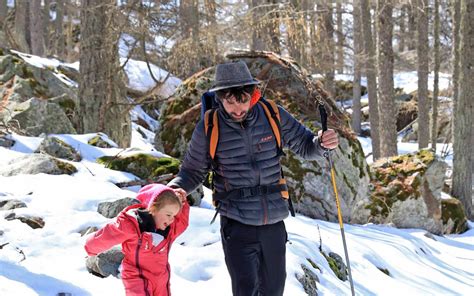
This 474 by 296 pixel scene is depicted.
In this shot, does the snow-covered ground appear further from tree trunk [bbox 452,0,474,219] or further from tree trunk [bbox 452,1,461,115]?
tree trunk [bbox 452,1,461,115]

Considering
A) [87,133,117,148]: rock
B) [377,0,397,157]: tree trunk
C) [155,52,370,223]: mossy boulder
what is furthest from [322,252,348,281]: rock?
[377,0,397,157]: tree trunk

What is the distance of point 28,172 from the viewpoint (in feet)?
22.4

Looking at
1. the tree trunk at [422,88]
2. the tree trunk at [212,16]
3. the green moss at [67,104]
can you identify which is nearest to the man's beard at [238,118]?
the tree trunk at [212,16]

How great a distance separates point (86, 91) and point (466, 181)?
30.6 feet

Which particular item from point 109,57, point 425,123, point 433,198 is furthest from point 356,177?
point 425,123

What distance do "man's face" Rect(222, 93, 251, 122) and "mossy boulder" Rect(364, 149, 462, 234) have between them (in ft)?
24.7

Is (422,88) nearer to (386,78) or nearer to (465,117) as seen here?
(386,78)

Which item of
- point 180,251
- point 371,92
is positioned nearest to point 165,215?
point 180,251

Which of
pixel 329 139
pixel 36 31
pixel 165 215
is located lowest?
pixel 165 215

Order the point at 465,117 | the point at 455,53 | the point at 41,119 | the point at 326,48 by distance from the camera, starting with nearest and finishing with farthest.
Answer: the point at 41,119 → the point at 465,117 → the point at 326,48 → the point at 455,53

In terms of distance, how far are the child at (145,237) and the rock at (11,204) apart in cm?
270

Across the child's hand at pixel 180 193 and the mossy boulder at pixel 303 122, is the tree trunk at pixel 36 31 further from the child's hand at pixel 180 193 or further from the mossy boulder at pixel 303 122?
the child's hand at pixel 180 193

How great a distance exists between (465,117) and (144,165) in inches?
365

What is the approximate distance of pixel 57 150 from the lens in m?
7.88
